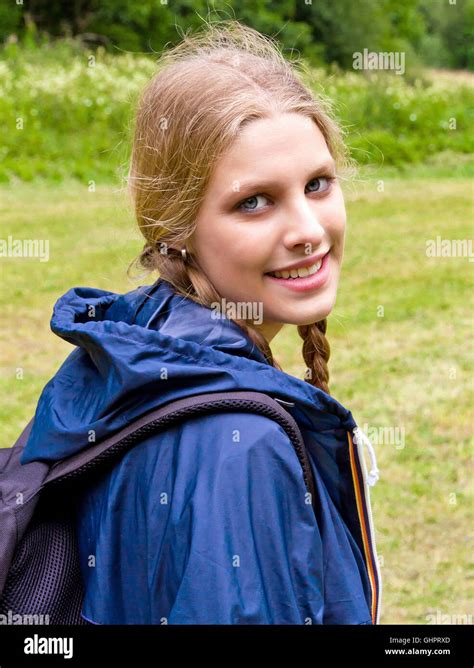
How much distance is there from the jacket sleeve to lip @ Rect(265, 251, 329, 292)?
330 millimetres

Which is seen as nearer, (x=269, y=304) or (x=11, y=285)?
(x=269, y=304)

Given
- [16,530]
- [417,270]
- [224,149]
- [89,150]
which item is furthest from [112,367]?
[89,150]

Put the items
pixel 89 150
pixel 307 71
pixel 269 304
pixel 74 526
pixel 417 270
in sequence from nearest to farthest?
pixel 74 526 < pixel 269 304 < pixel 307 71 < pixel 417 270 < pixel 89 150

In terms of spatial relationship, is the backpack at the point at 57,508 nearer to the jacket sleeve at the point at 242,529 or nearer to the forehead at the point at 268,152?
the jacket sleeve at the point at 242,529

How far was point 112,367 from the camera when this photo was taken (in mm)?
1397

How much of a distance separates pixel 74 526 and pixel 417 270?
19.5ft

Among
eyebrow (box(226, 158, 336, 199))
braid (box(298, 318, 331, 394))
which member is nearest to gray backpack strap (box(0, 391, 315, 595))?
eyebrow (box(226, 158, 336, 199))

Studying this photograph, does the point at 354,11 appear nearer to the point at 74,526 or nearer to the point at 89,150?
the point at 89,150

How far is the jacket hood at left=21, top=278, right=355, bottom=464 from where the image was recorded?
135 centimetres

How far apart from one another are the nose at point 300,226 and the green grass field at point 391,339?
53 centimetres

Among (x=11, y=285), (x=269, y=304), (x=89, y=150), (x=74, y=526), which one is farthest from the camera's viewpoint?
(x=89, y=150)

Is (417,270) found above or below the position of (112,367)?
above

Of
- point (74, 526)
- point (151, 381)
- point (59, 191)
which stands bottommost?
point (74, 526)

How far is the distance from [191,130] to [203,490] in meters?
0.62
